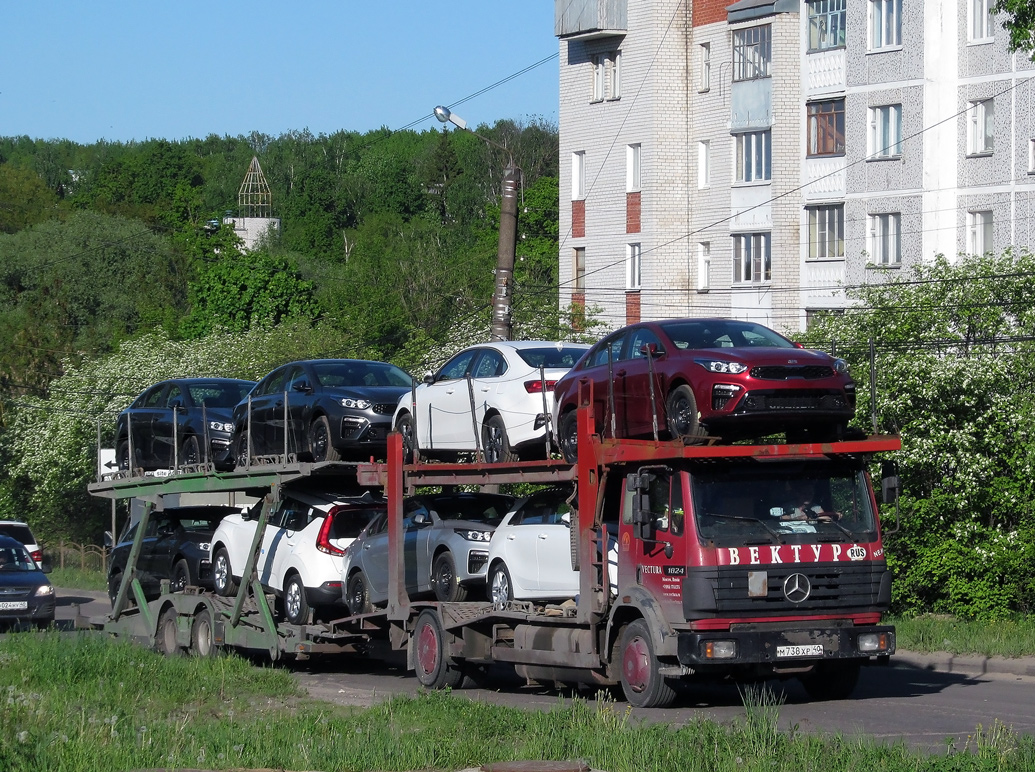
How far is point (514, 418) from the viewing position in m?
15.2

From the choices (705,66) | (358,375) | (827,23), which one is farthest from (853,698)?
(705,66)

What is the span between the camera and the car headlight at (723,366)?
12250mm

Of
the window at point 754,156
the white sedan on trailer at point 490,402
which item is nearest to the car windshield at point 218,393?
the white sedan on trailer at point 490,402

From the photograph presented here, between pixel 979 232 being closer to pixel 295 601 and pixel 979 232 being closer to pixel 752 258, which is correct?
pixel 752 258

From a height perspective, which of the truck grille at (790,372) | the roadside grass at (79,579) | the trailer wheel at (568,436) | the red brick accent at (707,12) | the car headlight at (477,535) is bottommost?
the roadside grass at (79,579)

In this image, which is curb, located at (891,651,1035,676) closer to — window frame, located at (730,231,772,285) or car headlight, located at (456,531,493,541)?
car headlight, located at (456,531,493,541)

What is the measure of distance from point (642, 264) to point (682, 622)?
35.8m

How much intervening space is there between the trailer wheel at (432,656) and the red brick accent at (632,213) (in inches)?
1328

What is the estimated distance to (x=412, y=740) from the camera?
31.0 ft

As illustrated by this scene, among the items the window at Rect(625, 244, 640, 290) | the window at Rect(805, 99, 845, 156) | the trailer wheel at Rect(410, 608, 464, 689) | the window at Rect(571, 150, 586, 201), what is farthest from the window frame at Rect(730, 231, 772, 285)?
the trailer wheel at Rect(410, 608, 464, 689)

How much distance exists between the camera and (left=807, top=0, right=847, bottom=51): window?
141ft

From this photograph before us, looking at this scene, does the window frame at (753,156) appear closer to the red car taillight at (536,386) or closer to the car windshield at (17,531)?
the car windshield at (17,531)

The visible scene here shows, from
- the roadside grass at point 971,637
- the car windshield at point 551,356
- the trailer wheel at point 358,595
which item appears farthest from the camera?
the roadside grass at point 971,637

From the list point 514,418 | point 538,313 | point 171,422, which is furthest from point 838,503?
point 538,313
